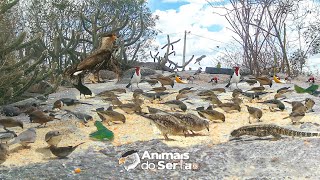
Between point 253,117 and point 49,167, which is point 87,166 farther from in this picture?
point 253,117

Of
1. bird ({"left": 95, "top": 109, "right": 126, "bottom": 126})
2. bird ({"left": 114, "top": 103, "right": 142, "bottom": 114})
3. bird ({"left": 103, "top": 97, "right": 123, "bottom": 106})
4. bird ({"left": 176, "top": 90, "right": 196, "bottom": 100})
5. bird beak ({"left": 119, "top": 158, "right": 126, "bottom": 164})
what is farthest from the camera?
bird ({"left": 176, "top": 90, "right": 196, "bottom": 100})

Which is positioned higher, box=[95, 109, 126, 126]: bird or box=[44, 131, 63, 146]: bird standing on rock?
box=[95, 109, 126, 126]: bird

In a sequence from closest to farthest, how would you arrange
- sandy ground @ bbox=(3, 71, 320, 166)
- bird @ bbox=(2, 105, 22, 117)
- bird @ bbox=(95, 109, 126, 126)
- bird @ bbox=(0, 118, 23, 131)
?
sandy ground @ bbox=(3, 71, 320, 166)
bird @ bbox=(0, 118, 23, 131)
bird @ bbox=(95, 109, 126, 126)
bird @ bbox=(2, 105, 22, 117)

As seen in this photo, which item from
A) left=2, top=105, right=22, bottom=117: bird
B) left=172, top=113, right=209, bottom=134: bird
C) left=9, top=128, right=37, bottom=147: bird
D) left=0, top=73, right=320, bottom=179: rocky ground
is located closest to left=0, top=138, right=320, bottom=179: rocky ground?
left=0, top=73, right=320, bottom=179: rocky ground

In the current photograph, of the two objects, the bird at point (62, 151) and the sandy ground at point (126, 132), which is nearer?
the bird at point (62, 151)

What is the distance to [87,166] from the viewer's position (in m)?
→ 6.24

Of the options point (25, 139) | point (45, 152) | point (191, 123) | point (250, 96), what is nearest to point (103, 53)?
point (191, 123)

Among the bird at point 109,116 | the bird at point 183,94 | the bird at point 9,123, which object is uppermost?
the bird at point 183,94

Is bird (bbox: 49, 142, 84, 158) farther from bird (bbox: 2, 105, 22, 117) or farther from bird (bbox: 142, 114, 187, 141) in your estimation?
bird (bbox: 2, 105, 22, 117)

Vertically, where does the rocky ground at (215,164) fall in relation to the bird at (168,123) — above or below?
below

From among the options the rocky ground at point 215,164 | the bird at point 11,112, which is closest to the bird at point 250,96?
the rocky ground at point 215,164

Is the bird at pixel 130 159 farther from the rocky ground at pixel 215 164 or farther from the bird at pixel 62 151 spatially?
the bird at pixel 62 151

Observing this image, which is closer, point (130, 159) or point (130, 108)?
point (130, 159)

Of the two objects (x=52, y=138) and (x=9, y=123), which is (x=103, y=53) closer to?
(x=9, y=123)
